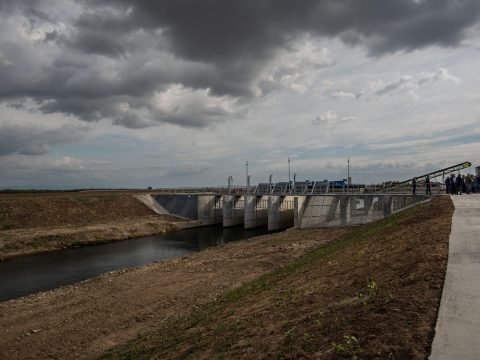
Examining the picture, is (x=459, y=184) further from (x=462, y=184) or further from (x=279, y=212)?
(x=279, y=212)

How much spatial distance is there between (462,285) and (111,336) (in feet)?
40.0


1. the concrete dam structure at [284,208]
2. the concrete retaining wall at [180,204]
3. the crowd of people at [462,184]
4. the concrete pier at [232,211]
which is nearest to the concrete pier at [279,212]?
the concrete dam structure at [284,208]

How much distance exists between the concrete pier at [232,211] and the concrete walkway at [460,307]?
57988 millimetres

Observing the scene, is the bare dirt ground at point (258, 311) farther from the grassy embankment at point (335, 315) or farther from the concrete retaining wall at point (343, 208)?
the concrete retaining wall at point (343, 208)

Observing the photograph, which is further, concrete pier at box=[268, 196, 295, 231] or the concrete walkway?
concrete pier at box=[268, 196, 295, 231]

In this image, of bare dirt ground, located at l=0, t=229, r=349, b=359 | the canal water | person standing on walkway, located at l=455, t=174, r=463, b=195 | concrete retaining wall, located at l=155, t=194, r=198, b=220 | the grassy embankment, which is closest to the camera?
the grassy embankment

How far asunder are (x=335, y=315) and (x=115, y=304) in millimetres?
13999

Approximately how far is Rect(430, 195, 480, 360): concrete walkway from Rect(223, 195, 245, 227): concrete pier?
190 ft

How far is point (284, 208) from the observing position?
221 ft

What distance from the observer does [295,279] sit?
13.7 m

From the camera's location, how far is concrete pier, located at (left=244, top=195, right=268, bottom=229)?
65625 millimetres

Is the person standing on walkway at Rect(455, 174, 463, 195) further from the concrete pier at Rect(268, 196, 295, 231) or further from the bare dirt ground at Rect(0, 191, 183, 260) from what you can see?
the bare dirt ground at Rect(0, 191, 183, 260)

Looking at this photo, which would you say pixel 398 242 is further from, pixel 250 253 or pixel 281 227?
pixel 281 227

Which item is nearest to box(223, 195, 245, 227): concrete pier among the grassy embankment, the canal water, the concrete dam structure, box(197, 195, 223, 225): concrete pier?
the concrete dam structure
